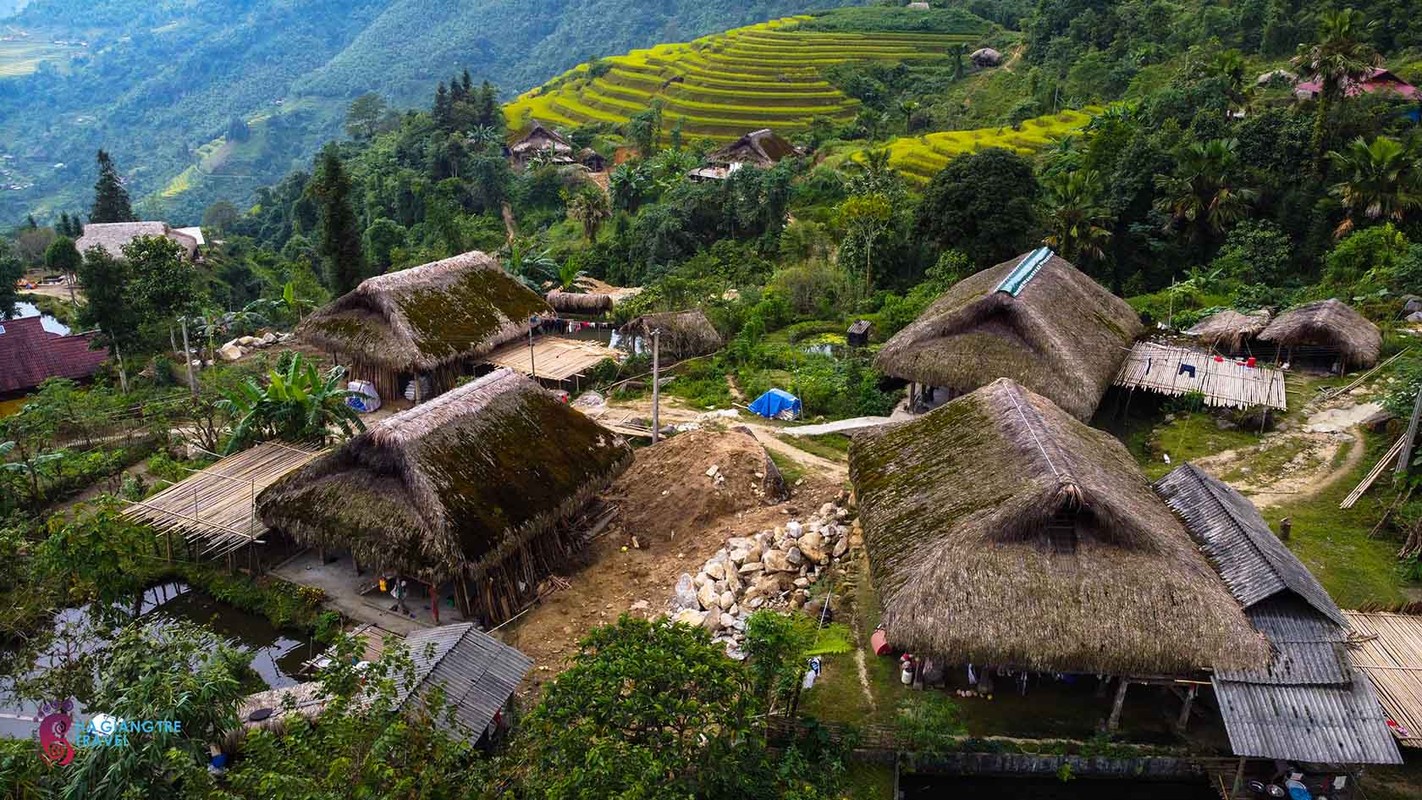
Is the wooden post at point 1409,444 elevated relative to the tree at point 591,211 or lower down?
elevated

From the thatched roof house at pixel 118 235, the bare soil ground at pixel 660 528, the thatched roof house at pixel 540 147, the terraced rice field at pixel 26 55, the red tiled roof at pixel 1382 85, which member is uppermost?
the red tiled roof at pixel 1382 85

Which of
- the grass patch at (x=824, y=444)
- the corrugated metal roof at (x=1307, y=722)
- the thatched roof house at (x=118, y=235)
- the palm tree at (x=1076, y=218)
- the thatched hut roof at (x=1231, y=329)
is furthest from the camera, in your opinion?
the thatched roof house at (x=118, y=235)

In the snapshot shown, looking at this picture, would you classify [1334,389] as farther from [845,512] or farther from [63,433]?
[63,433]

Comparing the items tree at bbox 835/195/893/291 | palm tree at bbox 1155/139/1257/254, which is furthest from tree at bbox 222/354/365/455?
palm tree at bbox 1155/139/1257/254

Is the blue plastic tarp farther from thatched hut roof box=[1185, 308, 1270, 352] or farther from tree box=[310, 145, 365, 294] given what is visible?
tree box=[310, 145, 365, 294]

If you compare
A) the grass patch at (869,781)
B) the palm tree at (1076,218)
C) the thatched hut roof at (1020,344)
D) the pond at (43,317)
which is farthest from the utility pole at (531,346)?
the pond at (43,317)

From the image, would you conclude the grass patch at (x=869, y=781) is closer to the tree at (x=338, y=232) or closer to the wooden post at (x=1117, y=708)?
the wooden post at (x=1117, y=708)

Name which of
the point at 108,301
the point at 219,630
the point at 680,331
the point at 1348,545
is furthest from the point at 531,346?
the point at 1348,545

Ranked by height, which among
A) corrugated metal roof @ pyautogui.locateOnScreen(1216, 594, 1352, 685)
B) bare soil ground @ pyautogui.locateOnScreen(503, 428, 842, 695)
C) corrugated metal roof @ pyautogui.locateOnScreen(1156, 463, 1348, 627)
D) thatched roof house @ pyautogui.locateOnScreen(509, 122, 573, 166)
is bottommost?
thatched roof house @ pyautogui.locateOnScreen(509, 122, 573, 166)
